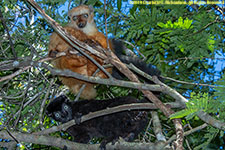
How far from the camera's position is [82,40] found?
500cm

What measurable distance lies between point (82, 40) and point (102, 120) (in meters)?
1.46

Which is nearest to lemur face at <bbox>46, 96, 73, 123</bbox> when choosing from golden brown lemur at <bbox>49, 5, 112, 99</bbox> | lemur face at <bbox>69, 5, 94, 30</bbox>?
golden brown lemur at <bbox>49, 5, 112, 99</bbox>

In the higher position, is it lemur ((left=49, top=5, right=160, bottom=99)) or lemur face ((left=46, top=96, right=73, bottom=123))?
lemur ((left=49, top=5, right=160, bottom=99))

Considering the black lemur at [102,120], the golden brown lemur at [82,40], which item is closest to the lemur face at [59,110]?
the black lemur at [102,120]

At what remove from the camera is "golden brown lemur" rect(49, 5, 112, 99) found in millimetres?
4991

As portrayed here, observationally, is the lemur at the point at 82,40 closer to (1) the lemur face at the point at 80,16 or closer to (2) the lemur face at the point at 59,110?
(1) the lemur face at the point at 80,16

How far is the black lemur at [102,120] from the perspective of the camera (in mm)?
4184

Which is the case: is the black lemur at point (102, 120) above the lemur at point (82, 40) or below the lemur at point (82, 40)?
below

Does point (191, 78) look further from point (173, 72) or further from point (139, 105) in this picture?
point (139, 105)

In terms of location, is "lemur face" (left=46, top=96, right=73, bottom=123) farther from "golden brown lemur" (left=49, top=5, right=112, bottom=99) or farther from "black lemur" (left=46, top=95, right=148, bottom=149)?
"golden brown lemur" (left=49, top=5, right=112, bottom=99)

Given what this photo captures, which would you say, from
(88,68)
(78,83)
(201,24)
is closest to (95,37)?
(88,68)

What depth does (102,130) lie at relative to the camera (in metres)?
4.41

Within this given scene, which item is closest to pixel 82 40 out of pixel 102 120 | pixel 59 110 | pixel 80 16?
pixel 80 16

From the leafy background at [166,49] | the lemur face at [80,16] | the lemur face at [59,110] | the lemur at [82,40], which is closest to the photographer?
the leafy background at [166,49]
